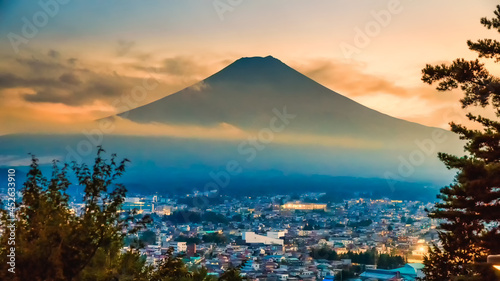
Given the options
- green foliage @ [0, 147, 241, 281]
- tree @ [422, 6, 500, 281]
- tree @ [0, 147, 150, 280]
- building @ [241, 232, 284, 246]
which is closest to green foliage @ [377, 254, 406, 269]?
building @ [241, 232, 284, 246]

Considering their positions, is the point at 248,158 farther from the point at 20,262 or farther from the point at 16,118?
the point at 20,262

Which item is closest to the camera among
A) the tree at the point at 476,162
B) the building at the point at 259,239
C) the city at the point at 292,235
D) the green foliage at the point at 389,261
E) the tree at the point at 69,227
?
the tree at the point at 69,227

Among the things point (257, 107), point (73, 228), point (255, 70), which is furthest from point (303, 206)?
point (255, 70)

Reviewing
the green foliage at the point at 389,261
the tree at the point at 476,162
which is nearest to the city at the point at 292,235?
the green foliage at the point at 389,261

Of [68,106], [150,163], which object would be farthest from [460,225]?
[150,163]

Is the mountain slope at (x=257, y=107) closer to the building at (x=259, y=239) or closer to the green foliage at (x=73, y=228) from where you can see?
the building at (x=259, y=239)

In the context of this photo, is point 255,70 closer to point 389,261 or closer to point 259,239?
point 259,239

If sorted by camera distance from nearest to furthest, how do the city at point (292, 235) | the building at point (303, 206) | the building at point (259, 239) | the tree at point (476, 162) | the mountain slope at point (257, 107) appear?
1. the tree at point (476, 162)
2. the city at point (292, 235)
3. the building at point (259, 239)
4. the building at point (303, 206)
5. the mountain slope at point (257, 107)

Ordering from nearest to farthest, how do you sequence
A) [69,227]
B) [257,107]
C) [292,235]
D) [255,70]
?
[69,227], [292,235], [257,107], [255,70]

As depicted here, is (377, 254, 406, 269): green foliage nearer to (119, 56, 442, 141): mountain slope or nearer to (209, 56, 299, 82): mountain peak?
(119, 56, 442, 141): mountain slope
